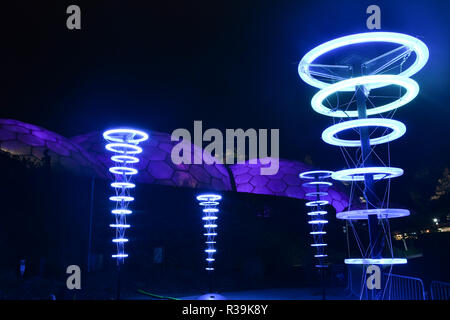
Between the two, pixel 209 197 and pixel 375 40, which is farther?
pixel 209 197

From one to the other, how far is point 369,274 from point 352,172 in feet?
9.04

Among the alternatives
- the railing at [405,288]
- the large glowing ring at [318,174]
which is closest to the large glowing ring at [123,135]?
the large glowing ring at [318,174]

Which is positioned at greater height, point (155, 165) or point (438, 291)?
point (155, 165)

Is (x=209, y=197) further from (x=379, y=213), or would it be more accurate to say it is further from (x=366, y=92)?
(x=379, y=213)

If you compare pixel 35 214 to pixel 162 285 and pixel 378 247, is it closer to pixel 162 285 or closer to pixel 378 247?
pixel 162 285

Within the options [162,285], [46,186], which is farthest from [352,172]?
[162,285]

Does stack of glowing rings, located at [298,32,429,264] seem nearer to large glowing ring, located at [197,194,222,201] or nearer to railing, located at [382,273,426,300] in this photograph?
railing, located at [382,273,426,300]

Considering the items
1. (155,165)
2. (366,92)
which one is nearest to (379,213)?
(366,92)

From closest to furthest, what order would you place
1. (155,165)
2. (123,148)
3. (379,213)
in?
1. (379,213)
2. (123,148)
3. (155,165)

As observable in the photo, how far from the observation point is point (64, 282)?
14.3 meters
